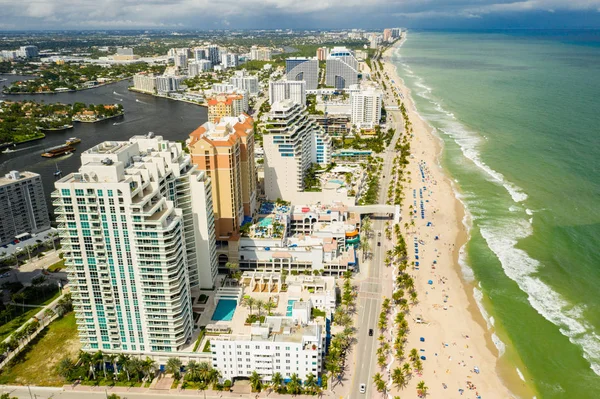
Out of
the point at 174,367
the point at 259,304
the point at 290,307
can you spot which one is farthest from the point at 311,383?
the point at 174,367

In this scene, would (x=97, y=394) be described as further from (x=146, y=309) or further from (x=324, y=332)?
(x=324, y=332)

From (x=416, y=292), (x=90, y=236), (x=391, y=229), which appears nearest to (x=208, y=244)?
(x=90, y=236)

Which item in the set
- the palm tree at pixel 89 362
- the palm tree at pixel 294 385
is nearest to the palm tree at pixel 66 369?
the palm tree at pixel 89 362

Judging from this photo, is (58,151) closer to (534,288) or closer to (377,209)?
(377,209)

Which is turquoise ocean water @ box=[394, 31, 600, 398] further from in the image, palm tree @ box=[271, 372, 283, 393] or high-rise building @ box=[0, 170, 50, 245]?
high-rise building @ box=[0, 170, 50, 245]

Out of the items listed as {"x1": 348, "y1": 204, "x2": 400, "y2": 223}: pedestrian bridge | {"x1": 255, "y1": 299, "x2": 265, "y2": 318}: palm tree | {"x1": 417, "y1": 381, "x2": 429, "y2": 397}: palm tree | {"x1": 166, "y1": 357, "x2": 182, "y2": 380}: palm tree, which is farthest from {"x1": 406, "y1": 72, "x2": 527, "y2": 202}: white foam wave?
{"x1": 166, "y1": 357, "x2": 182, "y2": 380}: palm tree

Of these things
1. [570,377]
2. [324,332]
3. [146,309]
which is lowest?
[570,377]

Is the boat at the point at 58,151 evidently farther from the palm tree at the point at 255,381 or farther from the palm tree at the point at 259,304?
the palm tree at the point at 255,381
